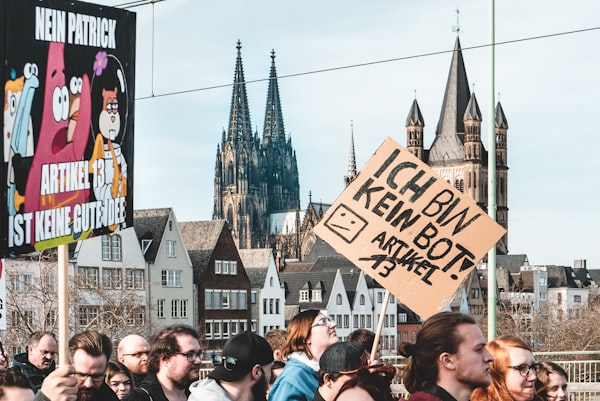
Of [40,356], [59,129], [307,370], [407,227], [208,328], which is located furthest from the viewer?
[208,328]

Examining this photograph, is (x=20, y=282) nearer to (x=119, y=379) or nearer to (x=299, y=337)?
(x=119, y=379)

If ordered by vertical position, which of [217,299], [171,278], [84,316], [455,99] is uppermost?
[455,99]

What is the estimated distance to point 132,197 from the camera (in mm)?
6930

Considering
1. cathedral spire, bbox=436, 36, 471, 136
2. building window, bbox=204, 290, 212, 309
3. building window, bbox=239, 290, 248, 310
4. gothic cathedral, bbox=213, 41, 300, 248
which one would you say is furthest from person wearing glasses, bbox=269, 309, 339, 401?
gothic cathedral, bbox=213, 41, 300, 248

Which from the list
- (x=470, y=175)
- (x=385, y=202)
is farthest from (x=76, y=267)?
(x=470, y=175)

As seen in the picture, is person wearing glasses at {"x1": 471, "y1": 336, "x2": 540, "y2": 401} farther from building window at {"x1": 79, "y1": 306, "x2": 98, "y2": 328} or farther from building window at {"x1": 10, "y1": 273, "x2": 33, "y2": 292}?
building window at {"x1": 79, "y1": 306, "x2": 98, "y2": 328}

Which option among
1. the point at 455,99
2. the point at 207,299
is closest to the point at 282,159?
the point at 455,99

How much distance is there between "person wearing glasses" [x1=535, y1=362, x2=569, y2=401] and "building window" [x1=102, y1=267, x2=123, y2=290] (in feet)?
162

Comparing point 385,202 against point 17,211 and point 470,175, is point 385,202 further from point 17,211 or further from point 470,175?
point 470,175

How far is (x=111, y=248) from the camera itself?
Result: 57.8 metres

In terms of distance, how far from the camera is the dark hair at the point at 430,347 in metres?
4.96

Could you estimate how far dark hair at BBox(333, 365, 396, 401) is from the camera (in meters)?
5.02

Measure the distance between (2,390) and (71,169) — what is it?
1499 mm

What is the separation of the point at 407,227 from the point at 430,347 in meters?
3.45
